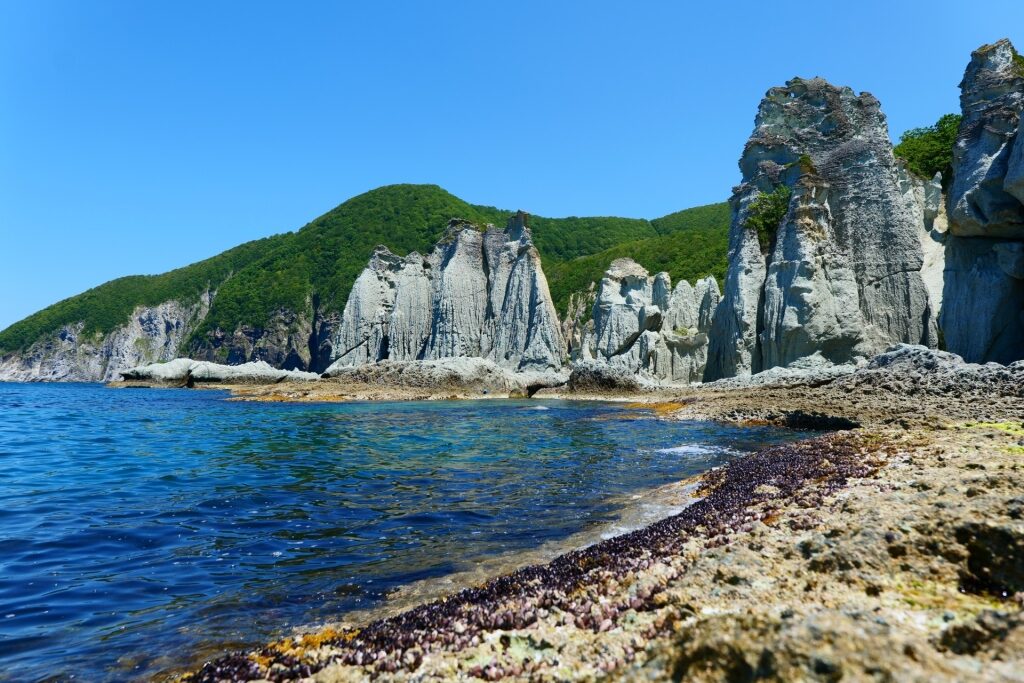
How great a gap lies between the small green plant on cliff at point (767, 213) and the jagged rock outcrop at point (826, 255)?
3.3 inches

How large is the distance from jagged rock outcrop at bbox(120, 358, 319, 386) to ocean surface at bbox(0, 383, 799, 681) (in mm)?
39637

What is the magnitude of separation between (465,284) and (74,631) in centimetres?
5763

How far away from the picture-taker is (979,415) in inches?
647

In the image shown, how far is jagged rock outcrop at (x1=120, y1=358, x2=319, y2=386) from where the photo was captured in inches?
2403

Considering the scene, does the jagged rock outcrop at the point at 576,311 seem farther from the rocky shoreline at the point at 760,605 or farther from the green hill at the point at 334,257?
the rocky shoreline at the point at 760,605

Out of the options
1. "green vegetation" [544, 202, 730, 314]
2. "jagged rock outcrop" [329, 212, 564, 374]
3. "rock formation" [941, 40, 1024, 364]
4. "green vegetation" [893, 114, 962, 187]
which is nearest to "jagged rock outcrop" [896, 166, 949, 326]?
"rock formation" [941, 40, 1024, 364]

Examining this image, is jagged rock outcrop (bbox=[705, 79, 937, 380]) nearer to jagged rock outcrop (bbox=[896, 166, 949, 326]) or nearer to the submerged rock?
jagged rock outcrop (bbox=[896, 166, 949, 326])

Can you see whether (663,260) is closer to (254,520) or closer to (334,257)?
(334,257)

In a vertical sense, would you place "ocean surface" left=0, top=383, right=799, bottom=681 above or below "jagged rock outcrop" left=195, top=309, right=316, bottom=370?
below

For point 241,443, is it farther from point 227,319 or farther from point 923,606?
point 227,319

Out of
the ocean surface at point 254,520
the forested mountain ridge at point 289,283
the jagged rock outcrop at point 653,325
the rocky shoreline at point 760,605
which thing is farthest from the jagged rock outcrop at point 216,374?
the rocky shoreline at point 760,605

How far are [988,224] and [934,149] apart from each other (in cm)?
3575

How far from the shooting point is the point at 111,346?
121 meters

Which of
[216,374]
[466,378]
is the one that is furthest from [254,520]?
[216,374]
